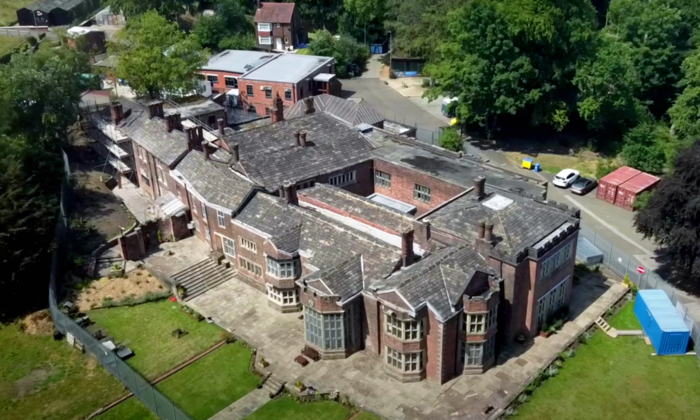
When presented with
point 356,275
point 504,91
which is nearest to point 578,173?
point 504,91

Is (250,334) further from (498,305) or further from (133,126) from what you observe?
(133,126)

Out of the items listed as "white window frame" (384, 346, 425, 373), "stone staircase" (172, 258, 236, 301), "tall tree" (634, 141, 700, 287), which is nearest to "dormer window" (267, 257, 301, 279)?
"stone staircase" (172, 258, 236, 301)

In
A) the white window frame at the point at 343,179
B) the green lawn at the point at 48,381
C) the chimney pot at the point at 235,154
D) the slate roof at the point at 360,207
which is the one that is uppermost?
the chimney pot at the point at 235,154

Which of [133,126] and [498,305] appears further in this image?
[133,126]

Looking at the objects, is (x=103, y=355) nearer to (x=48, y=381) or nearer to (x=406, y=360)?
(x=48, y=381)

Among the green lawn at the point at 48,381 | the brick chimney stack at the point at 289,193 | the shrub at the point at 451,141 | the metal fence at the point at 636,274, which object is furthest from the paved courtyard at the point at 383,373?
the shrub at the point at 451,141

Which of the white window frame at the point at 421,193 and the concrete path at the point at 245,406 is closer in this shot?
the concrete path at the point at 245,406

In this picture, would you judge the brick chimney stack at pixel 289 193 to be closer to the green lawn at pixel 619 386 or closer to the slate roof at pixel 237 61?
the green lawn at pixel 619 386
